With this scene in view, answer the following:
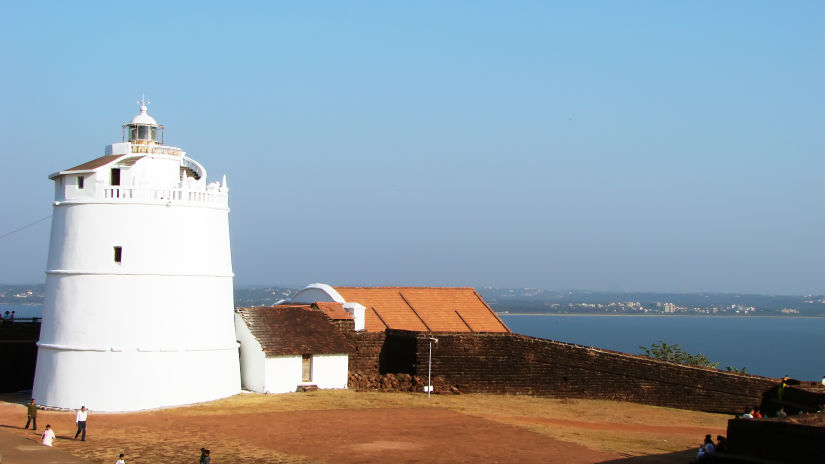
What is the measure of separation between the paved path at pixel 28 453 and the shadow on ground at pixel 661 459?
11212 mm

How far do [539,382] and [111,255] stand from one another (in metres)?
13.4

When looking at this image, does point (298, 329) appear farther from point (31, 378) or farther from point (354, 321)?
point (31, 378)

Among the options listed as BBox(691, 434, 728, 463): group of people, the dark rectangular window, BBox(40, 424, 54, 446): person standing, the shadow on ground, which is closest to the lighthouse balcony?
the dark rectangular window

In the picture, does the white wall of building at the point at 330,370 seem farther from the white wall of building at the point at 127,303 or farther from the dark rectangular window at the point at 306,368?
the white wall of building at the point at 127,303

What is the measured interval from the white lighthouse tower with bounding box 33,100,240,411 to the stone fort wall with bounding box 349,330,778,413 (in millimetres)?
5890

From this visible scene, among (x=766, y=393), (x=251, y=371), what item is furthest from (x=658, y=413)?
(x=251, y=371)

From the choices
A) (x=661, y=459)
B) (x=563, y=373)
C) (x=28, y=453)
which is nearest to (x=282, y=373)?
(x=563, y=373)

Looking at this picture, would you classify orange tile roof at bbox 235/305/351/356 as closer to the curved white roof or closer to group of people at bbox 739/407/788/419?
the curved white roof

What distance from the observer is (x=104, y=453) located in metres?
19.8

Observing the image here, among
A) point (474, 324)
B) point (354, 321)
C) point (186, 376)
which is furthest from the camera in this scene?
point (474, 324)

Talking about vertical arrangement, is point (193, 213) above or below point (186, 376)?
above

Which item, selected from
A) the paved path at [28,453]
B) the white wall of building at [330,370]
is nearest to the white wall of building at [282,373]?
the white wall of building at [330,370]

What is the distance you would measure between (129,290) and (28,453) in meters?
6.42

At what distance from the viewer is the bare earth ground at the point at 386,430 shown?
65.6ft
